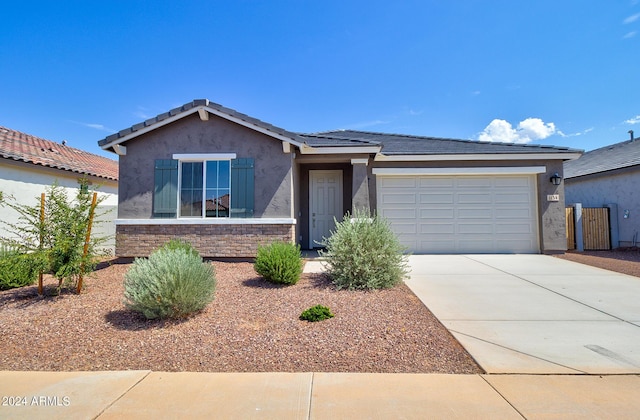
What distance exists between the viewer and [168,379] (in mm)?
3086

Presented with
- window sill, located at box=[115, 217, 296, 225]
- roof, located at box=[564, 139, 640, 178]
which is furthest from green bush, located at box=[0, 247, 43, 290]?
roof, located at box=[564, 139, 640, 178]

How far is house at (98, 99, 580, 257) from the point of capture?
27.4 ft

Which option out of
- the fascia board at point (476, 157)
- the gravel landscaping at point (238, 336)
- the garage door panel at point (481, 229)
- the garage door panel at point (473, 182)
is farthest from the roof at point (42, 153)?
the garage door panel at point (481, 229)

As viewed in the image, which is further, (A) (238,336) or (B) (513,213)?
(B) (513,213)

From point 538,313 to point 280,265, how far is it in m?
4.23

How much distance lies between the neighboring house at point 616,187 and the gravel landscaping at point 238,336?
12.0m

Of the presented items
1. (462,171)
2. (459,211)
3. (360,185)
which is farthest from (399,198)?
(462,171)

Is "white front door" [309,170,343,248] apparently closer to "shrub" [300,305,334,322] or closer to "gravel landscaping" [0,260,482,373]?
"gravel landscaping" [0,260,482,373]

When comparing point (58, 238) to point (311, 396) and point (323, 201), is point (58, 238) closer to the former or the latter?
point (311, 396)

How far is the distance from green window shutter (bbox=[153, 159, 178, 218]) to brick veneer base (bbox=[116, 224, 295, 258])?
0.43m

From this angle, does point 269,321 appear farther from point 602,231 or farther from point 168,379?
point 602,231

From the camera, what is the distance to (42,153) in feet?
37.7

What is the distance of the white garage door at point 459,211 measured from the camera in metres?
10.1

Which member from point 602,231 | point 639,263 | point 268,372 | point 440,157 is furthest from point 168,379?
point 602,231
